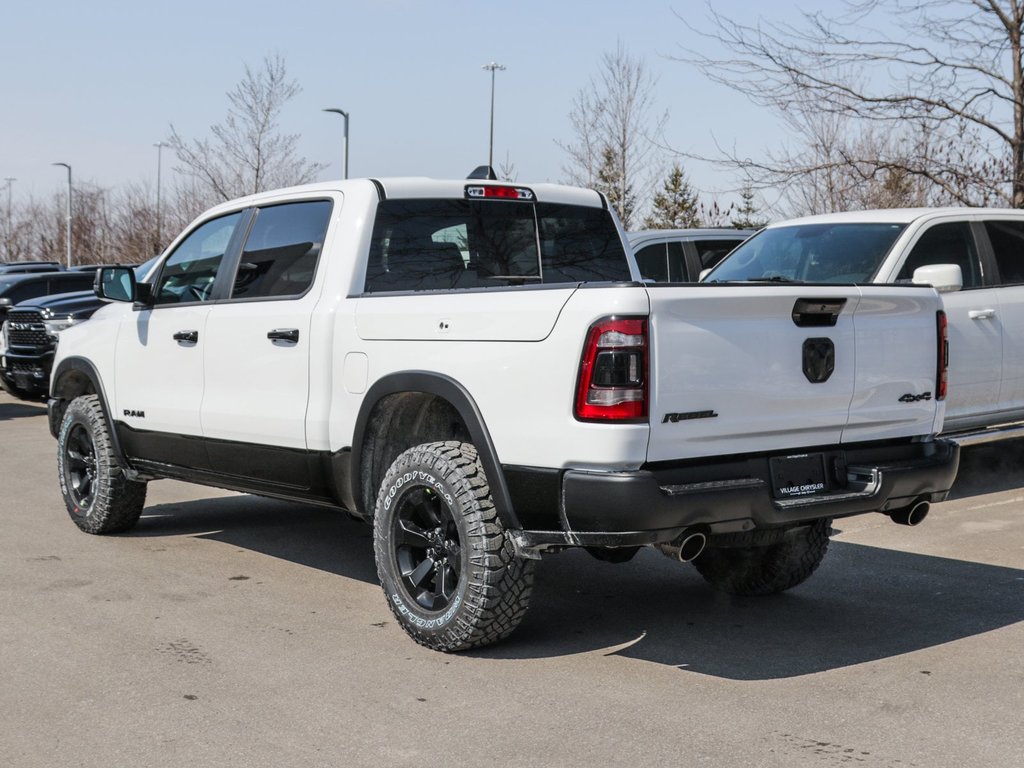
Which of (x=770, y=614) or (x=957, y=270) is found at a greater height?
(x=957, y=270)

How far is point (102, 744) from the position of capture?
4172 millimetres

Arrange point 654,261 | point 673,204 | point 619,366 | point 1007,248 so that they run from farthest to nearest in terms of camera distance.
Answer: point 673,204
point 654,261
point 1007,248
point 619,366

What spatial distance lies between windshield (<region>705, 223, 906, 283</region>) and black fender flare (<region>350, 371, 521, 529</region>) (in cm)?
367

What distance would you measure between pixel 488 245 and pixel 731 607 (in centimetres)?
210

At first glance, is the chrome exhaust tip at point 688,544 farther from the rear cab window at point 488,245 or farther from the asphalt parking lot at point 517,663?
the rear cab window at point 488,245

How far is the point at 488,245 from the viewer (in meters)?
6.38

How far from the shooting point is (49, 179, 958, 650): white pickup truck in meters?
4.66

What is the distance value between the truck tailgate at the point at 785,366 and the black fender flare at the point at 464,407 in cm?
67

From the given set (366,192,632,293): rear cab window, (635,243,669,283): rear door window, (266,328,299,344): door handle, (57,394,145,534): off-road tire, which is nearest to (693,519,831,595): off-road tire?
(366,192,632,293): rear cab window

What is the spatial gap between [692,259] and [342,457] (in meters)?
7.18

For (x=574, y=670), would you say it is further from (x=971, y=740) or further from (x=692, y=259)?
(x=692, y=259)

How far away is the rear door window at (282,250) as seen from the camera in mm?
6172

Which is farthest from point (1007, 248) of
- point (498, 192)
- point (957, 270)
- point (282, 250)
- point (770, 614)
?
point (282, 250)

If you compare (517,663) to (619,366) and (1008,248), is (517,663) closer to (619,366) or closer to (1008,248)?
(619,366)
